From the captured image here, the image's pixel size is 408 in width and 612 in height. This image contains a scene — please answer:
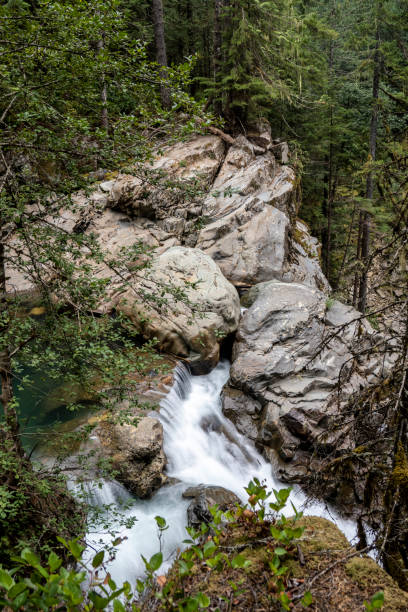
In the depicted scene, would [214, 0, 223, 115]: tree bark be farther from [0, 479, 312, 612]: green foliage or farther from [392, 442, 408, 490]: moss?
[0, 479, 312, 612]: green foliage

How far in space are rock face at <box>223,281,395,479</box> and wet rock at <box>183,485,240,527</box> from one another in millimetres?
1732

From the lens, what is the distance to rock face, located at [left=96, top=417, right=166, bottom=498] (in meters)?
6.54

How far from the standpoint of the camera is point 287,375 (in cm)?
913

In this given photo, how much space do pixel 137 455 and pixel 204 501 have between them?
139cm

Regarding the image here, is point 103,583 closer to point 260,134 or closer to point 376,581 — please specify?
point 376,581

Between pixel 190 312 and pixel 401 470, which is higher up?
pixel 401 470

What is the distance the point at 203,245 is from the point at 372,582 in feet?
38.7

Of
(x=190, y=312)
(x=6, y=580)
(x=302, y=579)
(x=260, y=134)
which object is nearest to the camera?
(x=6, y=580)

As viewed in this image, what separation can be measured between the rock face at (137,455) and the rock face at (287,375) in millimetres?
2451

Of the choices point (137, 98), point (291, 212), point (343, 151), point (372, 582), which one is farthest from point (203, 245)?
point (343, 151)

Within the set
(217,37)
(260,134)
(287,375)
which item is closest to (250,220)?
(260,134)

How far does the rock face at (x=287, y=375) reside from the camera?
8.00m

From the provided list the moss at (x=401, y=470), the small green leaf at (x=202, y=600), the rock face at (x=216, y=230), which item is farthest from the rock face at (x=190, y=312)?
the small green leaf at (x=202, y=600)

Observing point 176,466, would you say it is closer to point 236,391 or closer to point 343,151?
point 236,391
